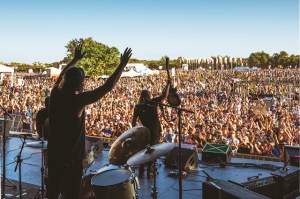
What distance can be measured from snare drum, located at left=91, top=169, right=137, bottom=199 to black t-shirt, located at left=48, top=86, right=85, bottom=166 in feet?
2.43

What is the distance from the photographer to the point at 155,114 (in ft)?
14.6

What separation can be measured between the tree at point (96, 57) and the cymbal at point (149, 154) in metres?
28.6

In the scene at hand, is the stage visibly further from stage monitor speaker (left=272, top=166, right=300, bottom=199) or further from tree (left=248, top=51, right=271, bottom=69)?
tree (left=248, top=51, right=271, bottom=69)

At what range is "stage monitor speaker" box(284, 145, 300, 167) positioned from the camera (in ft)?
15.3

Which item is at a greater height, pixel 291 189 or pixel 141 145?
pixel 141 145

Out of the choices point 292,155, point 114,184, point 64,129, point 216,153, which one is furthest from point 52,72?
point 64,129

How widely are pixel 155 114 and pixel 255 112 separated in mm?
7231

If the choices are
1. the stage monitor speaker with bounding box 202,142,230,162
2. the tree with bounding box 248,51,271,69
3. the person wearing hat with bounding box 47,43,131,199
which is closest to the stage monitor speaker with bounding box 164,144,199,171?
the stage monitor speaker with bounding box 202,142,230,162

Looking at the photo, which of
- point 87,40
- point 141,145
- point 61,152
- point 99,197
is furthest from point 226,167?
point 87,40

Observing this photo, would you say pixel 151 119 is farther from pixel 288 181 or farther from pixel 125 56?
pixel 125 56

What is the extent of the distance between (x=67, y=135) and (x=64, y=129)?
0.05 meters

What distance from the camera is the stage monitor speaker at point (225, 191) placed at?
109 inches

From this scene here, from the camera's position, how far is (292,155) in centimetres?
480

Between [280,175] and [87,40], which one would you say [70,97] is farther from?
[87,40]
